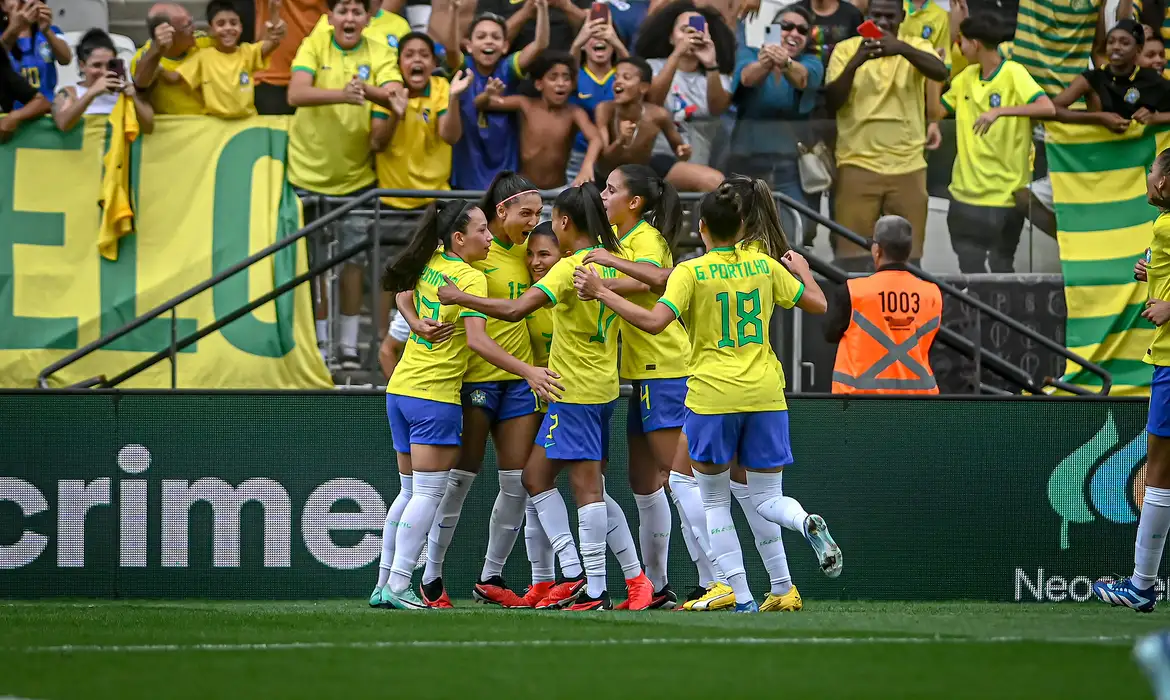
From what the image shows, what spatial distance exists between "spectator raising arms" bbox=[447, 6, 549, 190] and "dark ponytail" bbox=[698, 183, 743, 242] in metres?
4.18

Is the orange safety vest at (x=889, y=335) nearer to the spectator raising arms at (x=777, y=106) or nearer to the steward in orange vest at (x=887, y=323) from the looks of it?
the steward in orange vest at (x=887, y=323)

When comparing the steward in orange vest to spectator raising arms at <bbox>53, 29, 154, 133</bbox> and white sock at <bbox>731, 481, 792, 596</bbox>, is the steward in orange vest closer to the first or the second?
white sock at <bbox>731, 481, 792, 596</bbox>

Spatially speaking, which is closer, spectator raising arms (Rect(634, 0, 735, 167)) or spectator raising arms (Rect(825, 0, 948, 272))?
spectator raising arms (Rect(634, 0, 735, 167))

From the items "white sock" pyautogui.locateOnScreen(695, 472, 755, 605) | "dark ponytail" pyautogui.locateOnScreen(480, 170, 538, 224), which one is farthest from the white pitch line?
"dark ponytail" pyautogui.locateOnScreen(480, 170, 538, 224)

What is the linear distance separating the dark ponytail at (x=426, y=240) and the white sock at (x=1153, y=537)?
391 centimetres

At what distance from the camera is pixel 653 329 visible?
7.65m

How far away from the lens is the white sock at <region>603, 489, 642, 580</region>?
842 centimetres

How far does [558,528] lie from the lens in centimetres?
828

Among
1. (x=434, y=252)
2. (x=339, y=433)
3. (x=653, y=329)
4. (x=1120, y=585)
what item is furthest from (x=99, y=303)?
(x=1120, y=585)

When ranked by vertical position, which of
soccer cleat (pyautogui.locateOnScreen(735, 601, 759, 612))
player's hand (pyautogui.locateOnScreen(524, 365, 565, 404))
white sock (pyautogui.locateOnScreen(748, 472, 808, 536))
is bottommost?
soccer cleat (pyautogui.locateOnScreen(735, 601, 759, 612))

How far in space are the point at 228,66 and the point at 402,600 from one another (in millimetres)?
5443

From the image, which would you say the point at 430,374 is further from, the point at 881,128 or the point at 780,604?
the point at 881,128

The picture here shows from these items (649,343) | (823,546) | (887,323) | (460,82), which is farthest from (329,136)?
(823,546)

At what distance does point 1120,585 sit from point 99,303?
7.51 meters
